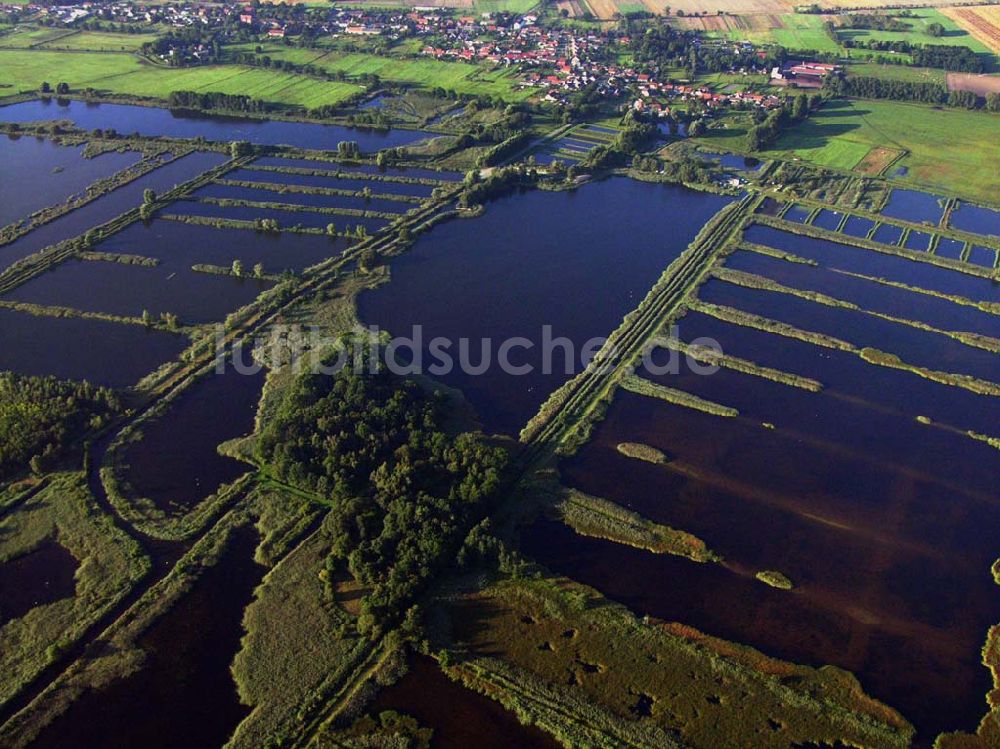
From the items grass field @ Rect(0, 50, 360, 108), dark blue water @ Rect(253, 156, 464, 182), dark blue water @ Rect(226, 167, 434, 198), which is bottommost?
dark blue water @ Rect(226, 167, 434, 198)

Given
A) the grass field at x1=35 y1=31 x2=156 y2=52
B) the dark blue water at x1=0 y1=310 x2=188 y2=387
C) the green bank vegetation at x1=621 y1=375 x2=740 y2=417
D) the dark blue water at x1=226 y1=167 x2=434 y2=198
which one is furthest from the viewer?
the grass field at x1=35 y1=31 x2=156 y2=52

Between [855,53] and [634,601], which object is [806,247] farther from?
[855,53]

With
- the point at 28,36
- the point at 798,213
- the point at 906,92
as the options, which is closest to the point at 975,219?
the point at 798,213

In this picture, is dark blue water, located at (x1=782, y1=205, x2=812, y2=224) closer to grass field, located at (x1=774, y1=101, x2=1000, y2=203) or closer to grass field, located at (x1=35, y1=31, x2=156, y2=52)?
grass field, located at (x1=774, y1=101, x2=1000, y2=203)

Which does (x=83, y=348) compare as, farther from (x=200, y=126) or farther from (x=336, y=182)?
(x=200, y=126)

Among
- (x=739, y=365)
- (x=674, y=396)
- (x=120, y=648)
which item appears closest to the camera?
(x=120, y=648)

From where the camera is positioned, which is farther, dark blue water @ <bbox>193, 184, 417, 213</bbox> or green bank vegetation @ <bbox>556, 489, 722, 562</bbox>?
dark blue water @ <bbox>193, 184, 417, 213</bbox>

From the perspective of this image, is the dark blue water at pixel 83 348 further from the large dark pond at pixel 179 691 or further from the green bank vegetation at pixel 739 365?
the green bank vegetation at pixel 739 365

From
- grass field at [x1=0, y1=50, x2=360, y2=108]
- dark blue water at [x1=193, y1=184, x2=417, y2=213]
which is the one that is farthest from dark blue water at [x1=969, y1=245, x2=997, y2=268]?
grass field at [x1=0, y1=50, x2=360, y2=108]

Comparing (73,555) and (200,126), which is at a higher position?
(200,126)
